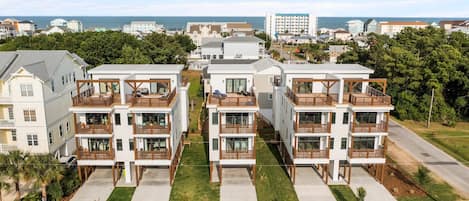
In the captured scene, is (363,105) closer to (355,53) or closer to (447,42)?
(447,42)

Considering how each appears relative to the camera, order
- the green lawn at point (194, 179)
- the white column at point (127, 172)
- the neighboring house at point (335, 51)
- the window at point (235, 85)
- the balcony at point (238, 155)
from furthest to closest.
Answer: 1. the neighboring house at point (335, 51)
2. the window at point (235, 85)
3. the white column at point (127, 172)
4. the balcony at point (238, 155)
5. the green lawn at point (194, 179)

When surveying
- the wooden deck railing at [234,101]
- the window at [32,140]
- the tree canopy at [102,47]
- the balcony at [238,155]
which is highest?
the tree canopy at [102,47]

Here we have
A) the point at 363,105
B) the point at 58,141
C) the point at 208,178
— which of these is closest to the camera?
the point at 363,105

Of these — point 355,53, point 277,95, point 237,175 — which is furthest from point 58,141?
point 355,53

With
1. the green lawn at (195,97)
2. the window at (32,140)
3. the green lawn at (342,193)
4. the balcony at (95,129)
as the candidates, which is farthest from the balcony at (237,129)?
the window at (32,140)

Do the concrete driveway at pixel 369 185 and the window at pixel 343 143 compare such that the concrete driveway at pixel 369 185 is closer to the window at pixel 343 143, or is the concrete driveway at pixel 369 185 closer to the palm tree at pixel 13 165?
the window at pixel 343 143

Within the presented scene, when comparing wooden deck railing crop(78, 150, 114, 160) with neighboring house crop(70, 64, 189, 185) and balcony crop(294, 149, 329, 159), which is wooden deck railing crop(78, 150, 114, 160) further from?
balcony crop(294, 149, 329, 159)

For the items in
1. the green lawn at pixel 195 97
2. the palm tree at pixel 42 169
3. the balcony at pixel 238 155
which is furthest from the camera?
the green lawn at pixel 195 97

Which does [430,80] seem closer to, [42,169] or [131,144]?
[131,144]
